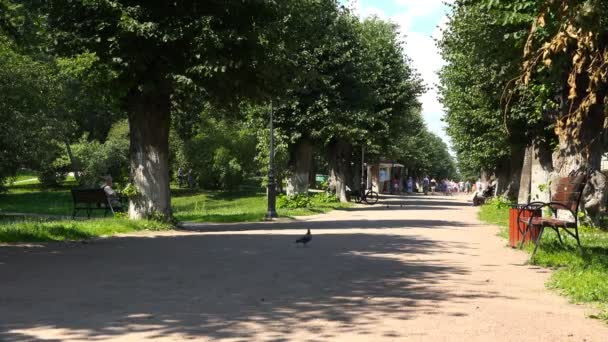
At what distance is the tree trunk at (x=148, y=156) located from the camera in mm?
16406

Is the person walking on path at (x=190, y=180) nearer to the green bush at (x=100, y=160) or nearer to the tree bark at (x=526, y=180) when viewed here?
the green bush at (x=100, y=160)

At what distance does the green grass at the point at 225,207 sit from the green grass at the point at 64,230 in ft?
18.6

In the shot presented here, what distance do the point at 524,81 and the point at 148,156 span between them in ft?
41.3

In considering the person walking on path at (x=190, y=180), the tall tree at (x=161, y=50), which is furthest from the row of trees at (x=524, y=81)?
the person walking on path at (x=190, y=180)

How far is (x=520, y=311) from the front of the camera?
664 cm

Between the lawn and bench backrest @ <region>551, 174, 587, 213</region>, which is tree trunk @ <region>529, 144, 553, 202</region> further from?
bench backrest @ <region>551, 174, 587, 213</region>

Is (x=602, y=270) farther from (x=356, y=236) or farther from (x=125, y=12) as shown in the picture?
(x=125, y=12)

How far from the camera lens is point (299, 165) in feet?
113

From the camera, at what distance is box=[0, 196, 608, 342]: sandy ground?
18.6 feet

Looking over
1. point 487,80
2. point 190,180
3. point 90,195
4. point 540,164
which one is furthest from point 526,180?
point 190,180

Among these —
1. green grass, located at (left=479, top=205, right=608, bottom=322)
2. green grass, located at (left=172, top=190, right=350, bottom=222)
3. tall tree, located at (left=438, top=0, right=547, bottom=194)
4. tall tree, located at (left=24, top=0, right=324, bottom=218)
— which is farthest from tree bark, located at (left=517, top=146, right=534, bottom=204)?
tall tree, located at (left=24, top=0, right=324, bottom=218)

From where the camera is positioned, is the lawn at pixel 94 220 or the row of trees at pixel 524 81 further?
the lawn at pixel 94 220

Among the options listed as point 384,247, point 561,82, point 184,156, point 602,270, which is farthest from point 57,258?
point 184,156

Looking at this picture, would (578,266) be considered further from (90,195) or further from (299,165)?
(299,165)
